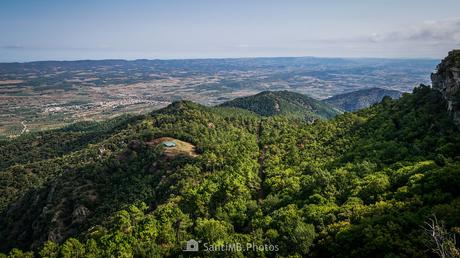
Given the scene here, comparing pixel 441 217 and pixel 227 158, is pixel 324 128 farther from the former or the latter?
pixel 441 217

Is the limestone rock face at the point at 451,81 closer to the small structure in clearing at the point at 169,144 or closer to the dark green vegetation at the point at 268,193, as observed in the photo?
the dark green vegetation at the point at 268,193

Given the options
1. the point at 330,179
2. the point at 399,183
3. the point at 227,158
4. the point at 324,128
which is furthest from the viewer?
the point at 324,128

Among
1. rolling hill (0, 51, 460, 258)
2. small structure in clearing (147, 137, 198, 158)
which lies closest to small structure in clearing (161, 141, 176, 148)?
small structure in clearing (147, 137, 198, 158)

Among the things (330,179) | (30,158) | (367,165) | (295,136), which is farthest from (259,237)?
(30,158)

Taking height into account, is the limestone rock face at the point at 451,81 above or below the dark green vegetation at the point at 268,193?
above

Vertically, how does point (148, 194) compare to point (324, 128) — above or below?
below

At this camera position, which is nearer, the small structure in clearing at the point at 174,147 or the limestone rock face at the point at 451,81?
the limestone rock face at the point at 451,81

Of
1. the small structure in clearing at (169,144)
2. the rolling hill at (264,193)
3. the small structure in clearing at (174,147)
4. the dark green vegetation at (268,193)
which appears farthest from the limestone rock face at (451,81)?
the small structure in clearing at (169,144)
